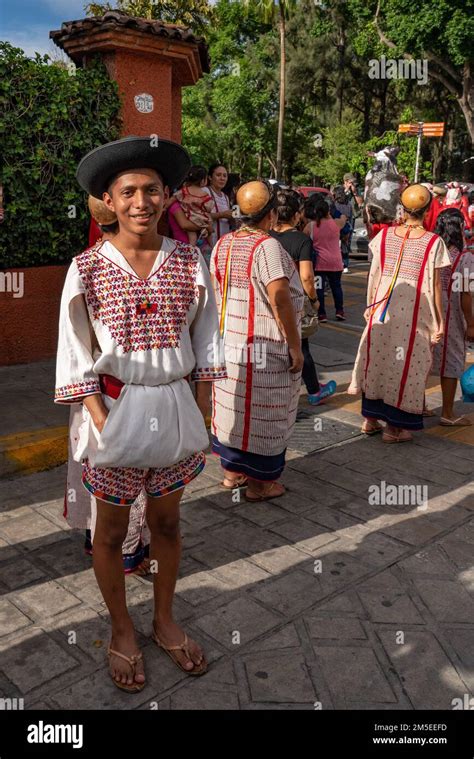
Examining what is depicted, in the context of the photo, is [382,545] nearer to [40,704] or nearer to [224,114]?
[40,704]

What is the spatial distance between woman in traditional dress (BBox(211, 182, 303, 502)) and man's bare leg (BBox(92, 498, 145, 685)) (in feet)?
5.48

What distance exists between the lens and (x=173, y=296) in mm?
2455

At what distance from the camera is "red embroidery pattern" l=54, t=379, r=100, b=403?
7.76 ft

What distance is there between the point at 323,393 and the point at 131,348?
401 centimetres

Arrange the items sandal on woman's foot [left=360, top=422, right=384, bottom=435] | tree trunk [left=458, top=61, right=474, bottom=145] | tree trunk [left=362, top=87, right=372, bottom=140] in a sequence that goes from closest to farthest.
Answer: sandal on woman's foot [left=360, top=422, right=384, bottom=435] → tree trunk [left=458, top=61, right=474, bottom=145] → tree trunk [left=362, top=87, right=372, bottom=140]

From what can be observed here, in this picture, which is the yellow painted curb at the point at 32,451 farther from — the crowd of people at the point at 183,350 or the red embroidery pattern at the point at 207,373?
the red embroidery pattern at the point at 207,373

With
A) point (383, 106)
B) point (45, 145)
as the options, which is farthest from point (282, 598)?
point (383, 106)

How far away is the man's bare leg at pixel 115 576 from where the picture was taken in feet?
8.25

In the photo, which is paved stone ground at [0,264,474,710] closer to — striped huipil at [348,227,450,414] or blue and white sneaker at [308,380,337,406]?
striped huipil at [348,227,450,414]

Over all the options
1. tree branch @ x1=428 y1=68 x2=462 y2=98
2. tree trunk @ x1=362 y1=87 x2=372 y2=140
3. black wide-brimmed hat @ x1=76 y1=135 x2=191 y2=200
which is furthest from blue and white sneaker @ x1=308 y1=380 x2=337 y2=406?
tree trunk @ x1=362 y1=87 x2=372 y2=140

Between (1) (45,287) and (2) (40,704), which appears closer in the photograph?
(2) (40,704)

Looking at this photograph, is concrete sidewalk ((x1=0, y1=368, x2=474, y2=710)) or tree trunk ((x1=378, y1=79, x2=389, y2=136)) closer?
concrete sidewalk ((x1=0, y1=368, x2=474, y2=710))

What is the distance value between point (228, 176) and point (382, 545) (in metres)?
5.83

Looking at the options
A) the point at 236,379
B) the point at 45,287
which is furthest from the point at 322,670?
the point at 45,287
